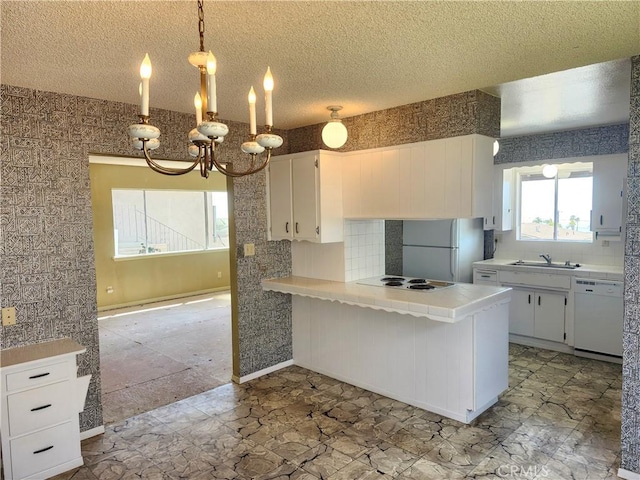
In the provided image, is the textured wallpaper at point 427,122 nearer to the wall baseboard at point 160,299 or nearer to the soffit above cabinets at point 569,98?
the soffit above cabinets at point 569,98

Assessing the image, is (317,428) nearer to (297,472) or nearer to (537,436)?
(297,472)

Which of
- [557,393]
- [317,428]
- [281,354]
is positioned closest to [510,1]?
[317,428]

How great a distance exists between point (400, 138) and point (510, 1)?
1.77 metres

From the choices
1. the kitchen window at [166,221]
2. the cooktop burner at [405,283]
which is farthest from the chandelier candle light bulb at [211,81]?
the kitchen window at [166,221]

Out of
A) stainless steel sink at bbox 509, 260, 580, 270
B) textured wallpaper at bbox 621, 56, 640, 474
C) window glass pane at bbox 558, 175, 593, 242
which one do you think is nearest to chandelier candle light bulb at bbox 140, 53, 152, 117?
textured wallpaper at bbox 621, 56, 640, 474

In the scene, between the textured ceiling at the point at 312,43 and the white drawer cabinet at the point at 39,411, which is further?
the white drawer cabinet at the point at 39,411

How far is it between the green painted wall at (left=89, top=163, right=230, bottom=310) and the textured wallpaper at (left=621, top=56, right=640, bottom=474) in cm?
671

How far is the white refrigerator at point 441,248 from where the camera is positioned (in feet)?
16.5

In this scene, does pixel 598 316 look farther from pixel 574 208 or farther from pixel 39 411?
pixel 39 411

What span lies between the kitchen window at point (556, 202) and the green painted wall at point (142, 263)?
5714 millimetres

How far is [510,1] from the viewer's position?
169 centimetres

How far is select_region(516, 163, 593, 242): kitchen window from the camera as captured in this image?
5.04m

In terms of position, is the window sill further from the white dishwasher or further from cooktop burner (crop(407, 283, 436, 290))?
the white dishwasher
